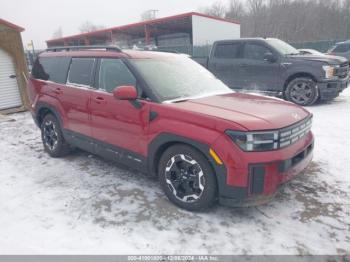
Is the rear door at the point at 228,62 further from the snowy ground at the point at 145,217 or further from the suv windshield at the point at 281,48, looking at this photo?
the snowy ground at the point at 145,217

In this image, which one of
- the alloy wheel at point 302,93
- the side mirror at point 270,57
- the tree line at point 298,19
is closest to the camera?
the alloy wheel at point 302,93

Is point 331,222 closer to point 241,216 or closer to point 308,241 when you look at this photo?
point 308,241

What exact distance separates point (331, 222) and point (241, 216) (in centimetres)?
97

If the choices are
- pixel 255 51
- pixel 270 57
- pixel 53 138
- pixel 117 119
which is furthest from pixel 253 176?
pixel 255 51

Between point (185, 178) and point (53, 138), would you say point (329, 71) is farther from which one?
point (53, 138)

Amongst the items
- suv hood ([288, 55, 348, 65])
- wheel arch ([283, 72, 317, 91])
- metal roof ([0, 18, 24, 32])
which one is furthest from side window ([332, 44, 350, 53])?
metal roof ([0, 18, 24, 32])

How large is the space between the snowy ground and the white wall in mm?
21703

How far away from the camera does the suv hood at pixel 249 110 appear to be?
3057 millimetres

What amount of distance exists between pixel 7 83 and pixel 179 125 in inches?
360

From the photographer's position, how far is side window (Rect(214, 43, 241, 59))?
9.88 meters

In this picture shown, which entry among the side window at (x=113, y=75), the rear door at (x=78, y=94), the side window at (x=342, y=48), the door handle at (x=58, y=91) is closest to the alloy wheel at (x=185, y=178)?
the side window at (x=113, y=75)

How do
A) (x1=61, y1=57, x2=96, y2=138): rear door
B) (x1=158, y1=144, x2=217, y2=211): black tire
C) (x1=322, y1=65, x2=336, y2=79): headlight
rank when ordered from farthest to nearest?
1. (x1=322, y1=65, x2=336, y2=79): headlight
2. (x1=61, y1=57, x2=96, y2=138): rear door
3. (x1=158, y1=144, x2=217, y2=211): black tire

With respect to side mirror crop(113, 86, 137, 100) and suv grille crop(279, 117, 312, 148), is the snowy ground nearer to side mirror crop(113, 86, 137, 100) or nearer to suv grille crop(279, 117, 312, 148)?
suv grille crop(279, 117, 312, 148)

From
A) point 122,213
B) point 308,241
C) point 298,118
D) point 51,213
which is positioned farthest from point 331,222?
point 51,213
